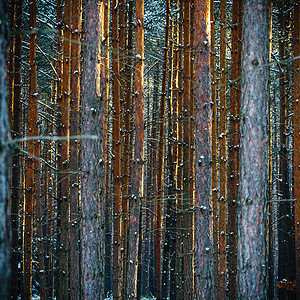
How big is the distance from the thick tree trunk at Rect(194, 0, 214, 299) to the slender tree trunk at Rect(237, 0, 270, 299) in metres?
1.32

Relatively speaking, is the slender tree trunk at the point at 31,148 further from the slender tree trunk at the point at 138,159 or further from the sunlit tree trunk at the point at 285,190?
the sunlit tree trunk at the point at 285,190

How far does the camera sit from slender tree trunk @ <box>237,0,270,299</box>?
5.06m

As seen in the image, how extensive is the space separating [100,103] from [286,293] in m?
10.8

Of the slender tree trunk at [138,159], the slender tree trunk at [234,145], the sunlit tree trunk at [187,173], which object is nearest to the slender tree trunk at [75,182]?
the slender tree trunk at [138,159]

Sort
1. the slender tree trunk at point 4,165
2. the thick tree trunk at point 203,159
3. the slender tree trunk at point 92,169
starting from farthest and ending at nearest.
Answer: the thick tree trunk at point 203,159 < the slender tree trunk at point 92,169 < the slender tree trunk at point 4,165

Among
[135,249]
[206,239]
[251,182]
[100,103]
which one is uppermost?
[100,103]

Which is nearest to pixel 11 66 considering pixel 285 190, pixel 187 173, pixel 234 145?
pixel 187 173

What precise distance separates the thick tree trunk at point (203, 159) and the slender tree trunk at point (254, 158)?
4.34ft

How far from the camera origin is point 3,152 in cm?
247

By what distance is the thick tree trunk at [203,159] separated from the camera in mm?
6477

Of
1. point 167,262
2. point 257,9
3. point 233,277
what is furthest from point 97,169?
point 167,262

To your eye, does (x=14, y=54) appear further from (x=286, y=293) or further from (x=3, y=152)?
(x=286, y=293)

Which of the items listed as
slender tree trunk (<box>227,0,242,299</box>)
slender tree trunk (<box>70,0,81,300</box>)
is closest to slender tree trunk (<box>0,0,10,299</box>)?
slender tree trunk (<box>70,0,81,300</box>)

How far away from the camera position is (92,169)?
226 inches
